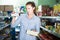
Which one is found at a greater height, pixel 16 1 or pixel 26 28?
pixel 16 1

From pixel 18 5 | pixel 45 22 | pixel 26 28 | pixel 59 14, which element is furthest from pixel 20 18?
pixel 18 5

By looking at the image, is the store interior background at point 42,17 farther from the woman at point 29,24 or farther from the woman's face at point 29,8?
the woman's face at point 29,8

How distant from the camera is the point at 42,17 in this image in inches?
226

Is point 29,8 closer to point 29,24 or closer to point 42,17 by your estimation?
point 29,24

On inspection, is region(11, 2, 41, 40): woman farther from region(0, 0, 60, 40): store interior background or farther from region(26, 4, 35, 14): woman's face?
region(0, 0, 60, 40): store interior background

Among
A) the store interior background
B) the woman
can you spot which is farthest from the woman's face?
the store interior background

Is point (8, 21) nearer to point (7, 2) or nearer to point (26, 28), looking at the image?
point (7, 2)

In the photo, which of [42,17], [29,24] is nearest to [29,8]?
[29,24]

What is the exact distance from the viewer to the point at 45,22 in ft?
18.6

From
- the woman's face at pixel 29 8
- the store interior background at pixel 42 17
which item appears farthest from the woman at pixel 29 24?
the store interior background at pixel 42 17

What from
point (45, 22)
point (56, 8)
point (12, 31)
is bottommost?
point (12, 31)

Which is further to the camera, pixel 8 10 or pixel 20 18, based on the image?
pixel 8 10

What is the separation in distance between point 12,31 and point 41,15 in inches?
74.1

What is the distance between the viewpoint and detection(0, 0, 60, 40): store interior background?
4527mm
